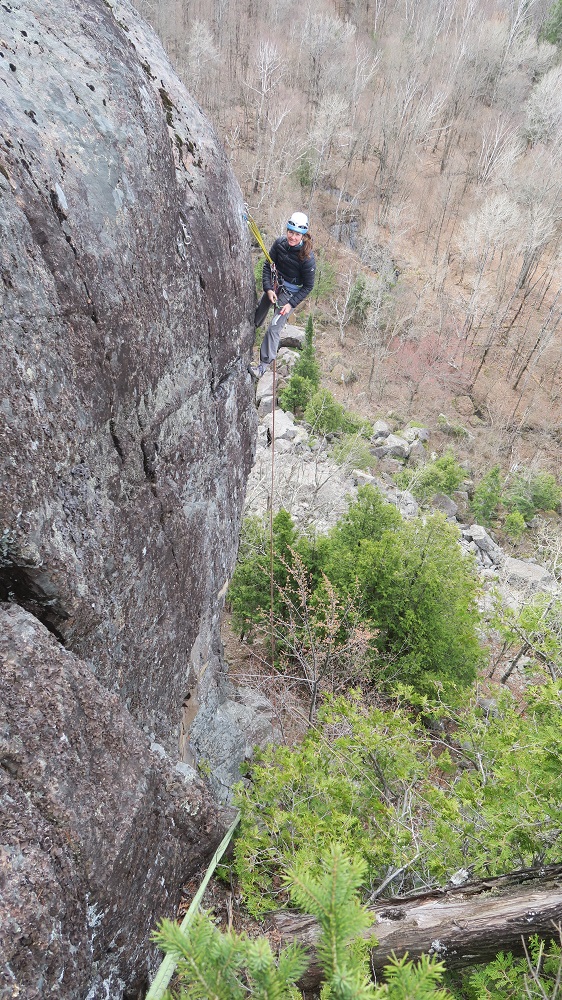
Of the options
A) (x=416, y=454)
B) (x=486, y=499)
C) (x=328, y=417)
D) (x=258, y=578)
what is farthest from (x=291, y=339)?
(x=258, y=578)

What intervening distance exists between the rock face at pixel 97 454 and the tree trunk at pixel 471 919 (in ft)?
4.51

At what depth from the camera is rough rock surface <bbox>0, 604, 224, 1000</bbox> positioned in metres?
2.99

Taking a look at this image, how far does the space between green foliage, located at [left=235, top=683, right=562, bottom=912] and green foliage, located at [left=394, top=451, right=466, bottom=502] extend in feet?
59.7

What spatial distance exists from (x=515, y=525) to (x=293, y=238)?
72.7 ft

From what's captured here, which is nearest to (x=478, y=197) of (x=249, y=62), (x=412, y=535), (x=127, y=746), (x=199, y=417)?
(x=249, y=62)

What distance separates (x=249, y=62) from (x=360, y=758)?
58.6 metres

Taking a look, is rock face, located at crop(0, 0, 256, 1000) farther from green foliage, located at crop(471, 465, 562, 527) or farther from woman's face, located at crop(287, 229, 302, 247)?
green foliage, located at crop(471, 465, 562, 527)

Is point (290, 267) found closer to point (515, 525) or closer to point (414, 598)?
point (414, 598)

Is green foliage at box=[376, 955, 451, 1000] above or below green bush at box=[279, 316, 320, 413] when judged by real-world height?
above

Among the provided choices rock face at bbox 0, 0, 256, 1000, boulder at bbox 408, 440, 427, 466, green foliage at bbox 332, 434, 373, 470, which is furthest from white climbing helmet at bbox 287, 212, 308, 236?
boulder at bbox 408, 440, 427, 466

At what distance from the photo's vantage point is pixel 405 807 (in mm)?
5434

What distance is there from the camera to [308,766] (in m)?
6.05

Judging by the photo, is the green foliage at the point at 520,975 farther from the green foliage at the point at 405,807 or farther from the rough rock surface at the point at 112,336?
the rough rock surface at the point at 112,336

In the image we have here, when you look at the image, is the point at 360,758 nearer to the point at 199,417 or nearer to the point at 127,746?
the point at 127,746
